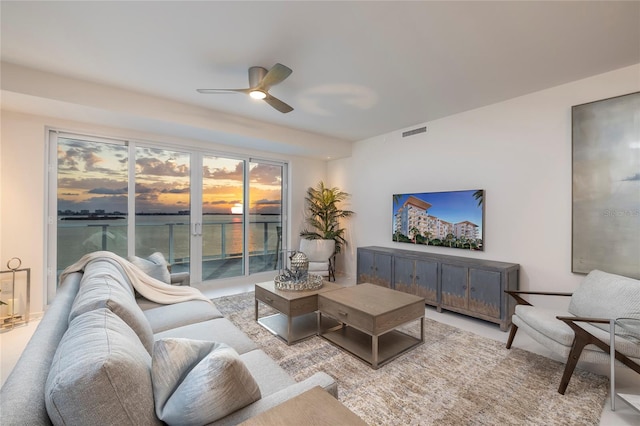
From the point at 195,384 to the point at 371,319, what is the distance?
1.67 meters

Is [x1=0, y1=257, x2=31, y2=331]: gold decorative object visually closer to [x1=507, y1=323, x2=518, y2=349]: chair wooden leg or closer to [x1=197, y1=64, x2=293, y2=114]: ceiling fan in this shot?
[x1=197, y1=64, x2=293, y2=114]: ceiling fan

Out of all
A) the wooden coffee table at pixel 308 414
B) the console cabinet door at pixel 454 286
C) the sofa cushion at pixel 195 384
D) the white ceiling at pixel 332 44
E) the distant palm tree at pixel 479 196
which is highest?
the white ceiling at pixel 332 44

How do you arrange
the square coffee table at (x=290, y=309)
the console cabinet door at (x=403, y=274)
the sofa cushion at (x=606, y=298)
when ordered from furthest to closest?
the console cabinet door at (x=403, y=274), the square coffee table at (x=290, y=309), the sofa cushion at (x=606, y=298)

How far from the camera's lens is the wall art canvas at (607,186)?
264cm

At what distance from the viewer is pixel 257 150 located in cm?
521

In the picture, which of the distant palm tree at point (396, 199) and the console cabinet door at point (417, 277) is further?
the distant palm tree at point (396, 199)

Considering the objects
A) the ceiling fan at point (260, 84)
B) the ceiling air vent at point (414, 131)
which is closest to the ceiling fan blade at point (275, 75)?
the ceiling fan at point (260, 84)

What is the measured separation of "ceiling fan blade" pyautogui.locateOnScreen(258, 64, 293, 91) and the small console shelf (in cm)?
297

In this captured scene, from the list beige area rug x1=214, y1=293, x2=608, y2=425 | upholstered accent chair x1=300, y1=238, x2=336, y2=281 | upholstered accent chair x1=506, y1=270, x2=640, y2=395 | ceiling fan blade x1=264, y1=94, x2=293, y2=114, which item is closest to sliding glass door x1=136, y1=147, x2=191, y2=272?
upholstered accent chair x1=300, y1=238, x2=336, y2=281

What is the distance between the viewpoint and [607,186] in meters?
2.78

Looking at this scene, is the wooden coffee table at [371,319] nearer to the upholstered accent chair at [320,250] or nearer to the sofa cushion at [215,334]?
the sofa cushion at [215,334]

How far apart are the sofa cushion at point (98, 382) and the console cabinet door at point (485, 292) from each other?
3.45 m

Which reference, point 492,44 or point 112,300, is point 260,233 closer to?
point 112,300

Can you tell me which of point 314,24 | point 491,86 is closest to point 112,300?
point 314,24
